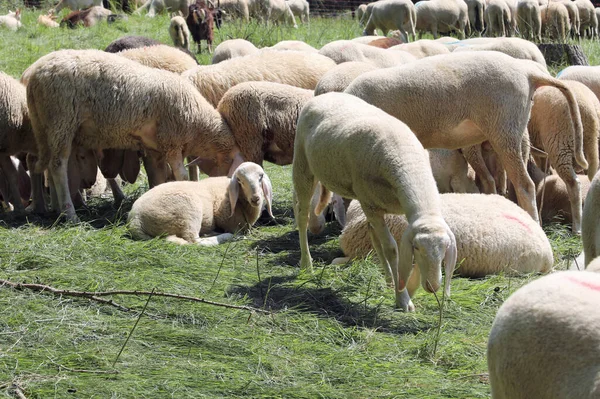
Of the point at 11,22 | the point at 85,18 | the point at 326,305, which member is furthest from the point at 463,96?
the point at 85,18

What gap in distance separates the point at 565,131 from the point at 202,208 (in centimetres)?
312

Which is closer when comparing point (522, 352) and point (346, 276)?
point (522, 352)

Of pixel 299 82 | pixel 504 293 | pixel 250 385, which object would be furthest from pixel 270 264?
pixel 299 82

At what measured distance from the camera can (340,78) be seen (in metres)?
8.17

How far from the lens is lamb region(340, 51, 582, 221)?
7.18 metres

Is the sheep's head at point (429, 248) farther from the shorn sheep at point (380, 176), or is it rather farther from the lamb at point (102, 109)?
the lamb at point (102, 109)

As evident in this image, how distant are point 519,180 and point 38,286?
3.98m

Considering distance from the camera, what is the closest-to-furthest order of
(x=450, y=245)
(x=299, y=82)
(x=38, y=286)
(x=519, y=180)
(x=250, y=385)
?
(x=250, y=385) → (x=450, y=245) → (x=38, y=286) → (x=519, y=180) → (x=299, y=82)

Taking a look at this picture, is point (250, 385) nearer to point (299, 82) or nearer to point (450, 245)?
point (450, 245)

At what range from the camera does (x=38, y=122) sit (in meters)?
8.52

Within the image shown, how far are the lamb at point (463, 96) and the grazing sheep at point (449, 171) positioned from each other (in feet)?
3.65

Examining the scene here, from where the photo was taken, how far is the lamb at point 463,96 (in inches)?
283

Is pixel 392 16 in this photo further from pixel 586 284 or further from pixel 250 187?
pixel 586 284

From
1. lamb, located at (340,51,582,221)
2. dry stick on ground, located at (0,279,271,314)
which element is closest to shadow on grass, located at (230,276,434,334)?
dry stick on ground, located at (0,279,271,314)
